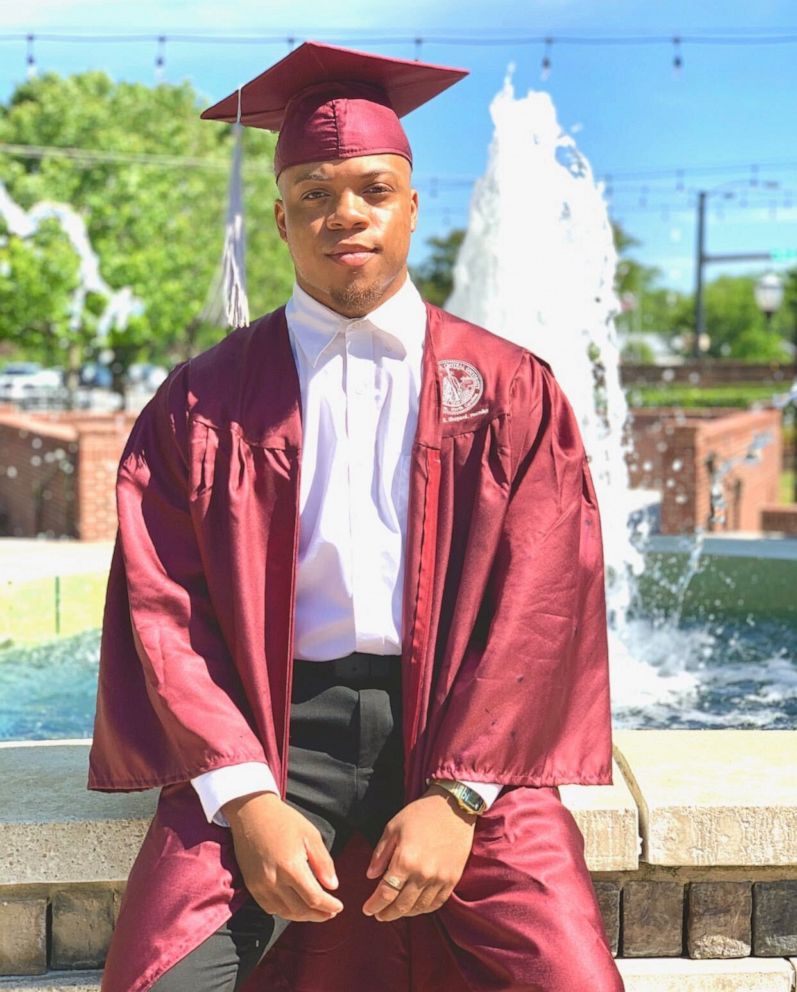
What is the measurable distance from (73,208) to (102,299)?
148 inches

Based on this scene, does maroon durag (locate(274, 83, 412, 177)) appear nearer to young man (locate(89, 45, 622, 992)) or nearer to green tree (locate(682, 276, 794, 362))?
young man (locate(89, 45, 622, 992))

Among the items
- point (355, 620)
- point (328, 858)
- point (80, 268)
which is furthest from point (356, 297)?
point (80, 268)

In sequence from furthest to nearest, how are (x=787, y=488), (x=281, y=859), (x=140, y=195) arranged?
A: (x=140, y=195)
(x=787, y=488)
(x=281, y=859)

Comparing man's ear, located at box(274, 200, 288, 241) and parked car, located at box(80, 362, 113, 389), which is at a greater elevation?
parked car, located at box(80, 362, 113, 389)

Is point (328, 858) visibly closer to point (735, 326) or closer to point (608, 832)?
point (608, 832)

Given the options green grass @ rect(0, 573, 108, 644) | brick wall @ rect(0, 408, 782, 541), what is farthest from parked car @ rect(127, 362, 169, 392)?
green grass @ rect(0, 573, 108, 644)

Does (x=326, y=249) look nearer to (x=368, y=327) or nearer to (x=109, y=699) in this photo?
(x=368, y=327)

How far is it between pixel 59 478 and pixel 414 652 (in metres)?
8.07

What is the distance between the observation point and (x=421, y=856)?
1.91m

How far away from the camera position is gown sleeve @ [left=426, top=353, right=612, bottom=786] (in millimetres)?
2020

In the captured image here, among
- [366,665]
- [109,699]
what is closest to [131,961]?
[109,699]

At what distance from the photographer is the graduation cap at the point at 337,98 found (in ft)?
7.01

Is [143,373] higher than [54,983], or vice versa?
[143,373]

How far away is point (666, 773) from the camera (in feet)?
8.02
